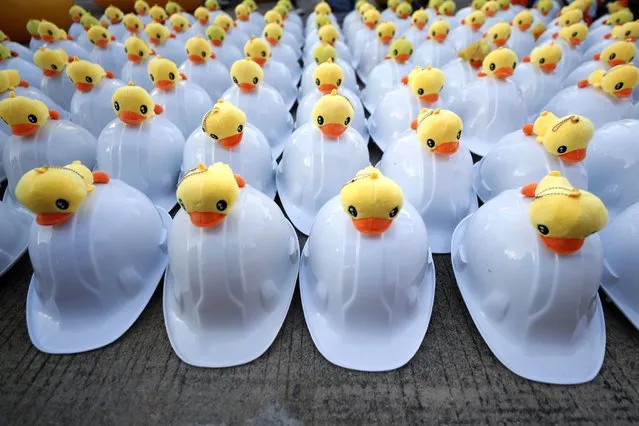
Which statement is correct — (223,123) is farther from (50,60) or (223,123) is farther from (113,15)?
(113,15)

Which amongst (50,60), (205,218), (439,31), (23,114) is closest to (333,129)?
(205,218)

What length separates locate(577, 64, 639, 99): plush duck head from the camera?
1.89 metres

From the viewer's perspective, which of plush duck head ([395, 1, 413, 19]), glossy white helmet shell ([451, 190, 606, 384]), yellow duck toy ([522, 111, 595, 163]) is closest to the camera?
glossy white helmet shell ([451, 190, 606, 384])

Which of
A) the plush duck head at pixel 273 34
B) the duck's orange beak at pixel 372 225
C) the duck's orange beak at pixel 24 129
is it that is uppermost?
the duck's orange beak at pixel 372 225

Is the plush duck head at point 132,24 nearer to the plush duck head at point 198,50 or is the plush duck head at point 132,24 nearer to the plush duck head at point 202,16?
the plush duck head at point 202,16

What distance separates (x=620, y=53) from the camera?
2199mm

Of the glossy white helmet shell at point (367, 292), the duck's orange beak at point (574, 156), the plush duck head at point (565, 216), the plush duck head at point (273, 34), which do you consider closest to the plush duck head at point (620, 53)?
the duck's orange beak at point (574, 156)

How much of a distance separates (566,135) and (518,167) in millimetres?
228

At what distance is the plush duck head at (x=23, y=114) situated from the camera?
5.43 ft

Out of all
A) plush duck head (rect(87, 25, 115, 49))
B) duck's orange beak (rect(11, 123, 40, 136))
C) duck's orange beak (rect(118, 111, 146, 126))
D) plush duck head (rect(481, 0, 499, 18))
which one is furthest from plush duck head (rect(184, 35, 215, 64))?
plush duck head (rect(481, 0, 499, 18))

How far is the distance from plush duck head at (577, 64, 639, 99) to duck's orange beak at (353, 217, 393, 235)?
1.58m

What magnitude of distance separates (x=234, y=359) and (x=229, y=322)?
12cm

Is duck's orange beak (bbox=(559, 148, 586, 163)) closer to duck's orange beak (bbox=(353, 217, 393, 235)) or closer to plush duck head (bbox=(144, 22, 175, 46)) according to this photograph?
duck's orange beak (bbox=(353, 217, 393, 235))

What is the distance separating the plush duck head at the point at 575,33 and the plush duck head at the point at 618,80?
0.99m
